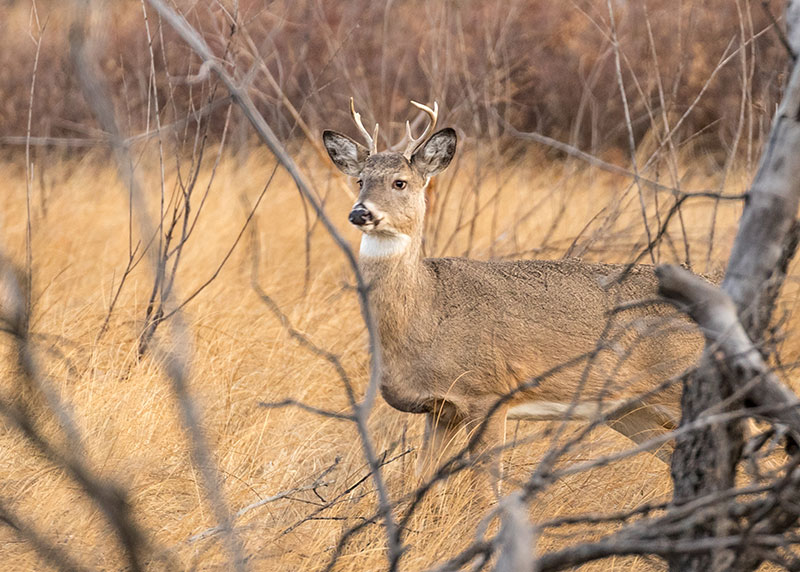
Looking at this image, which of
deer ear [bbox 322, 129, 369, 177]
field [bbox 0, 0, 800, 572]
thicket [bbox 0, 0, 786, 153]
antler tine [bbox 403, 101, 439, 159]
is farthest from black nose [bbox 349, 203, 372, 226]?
thicket [bbox 0, 0, 786, 153]

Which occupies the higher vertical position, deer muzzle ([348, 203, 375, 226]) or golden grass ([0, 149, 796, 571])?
deer muzzle ([348, 203, 375, 226])

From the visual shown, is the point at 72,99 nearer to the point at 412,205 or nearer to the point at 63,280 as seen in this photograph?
the point at 63,280

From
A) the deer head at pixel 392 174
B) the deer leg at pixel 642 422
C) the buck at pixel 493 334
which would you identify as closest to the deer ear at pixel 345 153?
the deer head at pixel 392 174

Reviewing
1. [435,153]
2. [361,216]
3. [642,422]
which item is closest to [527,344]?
[642,422]

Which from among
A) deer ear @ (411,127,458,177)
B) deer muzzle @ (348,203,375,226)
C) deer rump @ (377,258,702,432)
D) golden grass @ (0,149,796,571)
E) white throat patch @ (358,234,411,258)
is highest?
deer ear @ (411,127,458,177)

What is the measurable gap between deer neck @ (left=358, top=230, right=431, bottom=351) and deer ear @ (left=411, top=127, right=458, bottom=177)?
0.43m

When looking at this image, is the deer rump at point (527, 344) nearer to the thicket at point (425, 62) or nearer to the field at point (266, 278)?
the field at point (266, 278)

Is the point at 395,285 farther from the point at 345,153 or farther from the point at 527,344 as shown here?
the point at 345,153

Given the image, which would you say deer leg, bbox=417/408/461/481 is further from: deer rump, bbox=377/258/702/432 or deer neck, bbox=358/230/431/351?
deer neck, bbox=358/230/431/351

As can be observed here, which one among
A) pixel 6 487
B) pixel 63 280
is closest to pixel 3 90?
pixel 63 280

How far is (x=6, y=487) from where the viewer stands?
3.80 meters

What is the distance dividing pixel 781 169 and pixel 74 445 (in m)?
1.59

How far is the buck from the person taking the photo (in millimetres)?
4641

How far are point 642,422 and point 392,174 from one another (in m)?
1.52
